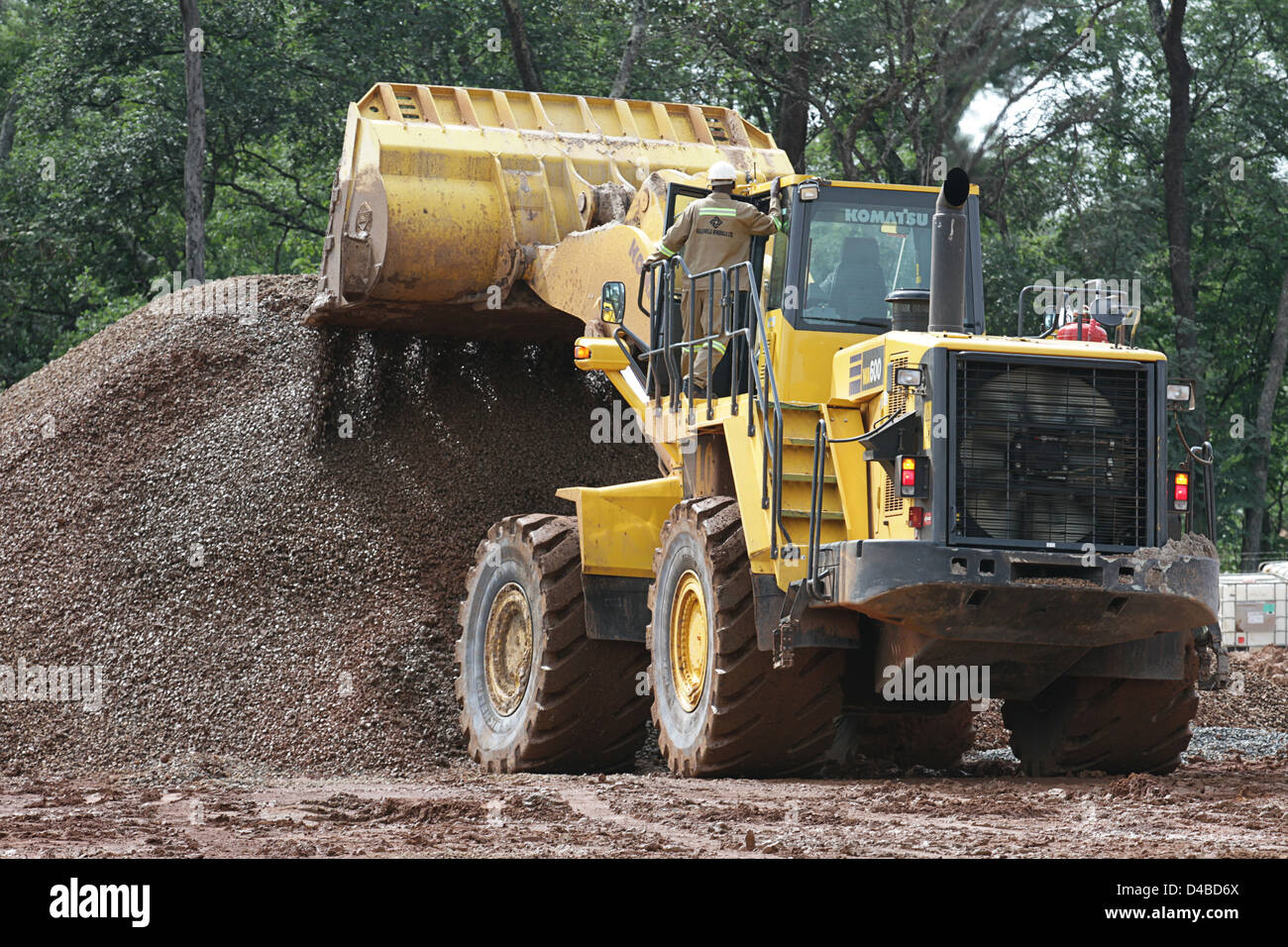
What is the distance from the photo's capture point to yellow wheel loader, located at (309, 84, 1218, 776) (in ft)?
28.3

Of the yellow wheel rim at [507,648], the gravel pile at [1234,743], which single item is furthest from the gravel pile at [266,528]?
the gravel pile at [1234,743]

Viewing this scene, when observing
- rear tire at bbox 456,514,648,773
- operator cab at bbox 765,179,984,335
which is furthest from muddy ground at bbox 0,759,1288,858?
operator cab at bbox 765,179,984,335

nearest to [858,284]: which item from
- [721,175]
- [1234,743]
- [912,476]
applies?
[721,175]

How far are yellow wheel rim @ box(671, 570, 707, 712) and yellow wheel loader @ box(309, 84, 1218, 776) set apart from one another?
0.02m

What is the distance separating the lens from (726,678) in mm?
9320

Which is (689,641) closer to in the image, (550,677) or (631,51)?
(550,677)

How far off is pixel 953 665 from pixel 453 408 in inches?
240

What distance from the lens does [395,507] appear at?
13508 mm

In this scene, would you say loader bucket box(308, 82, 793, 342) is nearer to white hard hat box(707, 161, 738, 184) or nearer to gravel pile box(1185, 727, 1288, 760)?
white hard hat box(707, 161, 738, 184)

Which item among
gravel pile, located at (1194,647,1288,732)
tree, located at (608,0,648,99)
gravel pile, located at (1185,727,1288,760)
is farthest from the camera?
tree, located at (608,0,648,99)

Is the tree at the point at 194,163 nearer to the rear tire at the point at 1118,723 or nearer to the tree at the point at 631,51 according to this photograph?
the tree at the point at 631,51

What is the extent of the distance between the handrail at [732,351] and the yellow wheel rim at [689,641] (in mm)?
875

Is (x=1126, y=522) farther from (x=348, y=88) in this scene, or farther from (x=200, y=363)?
(x=348, y=88)
